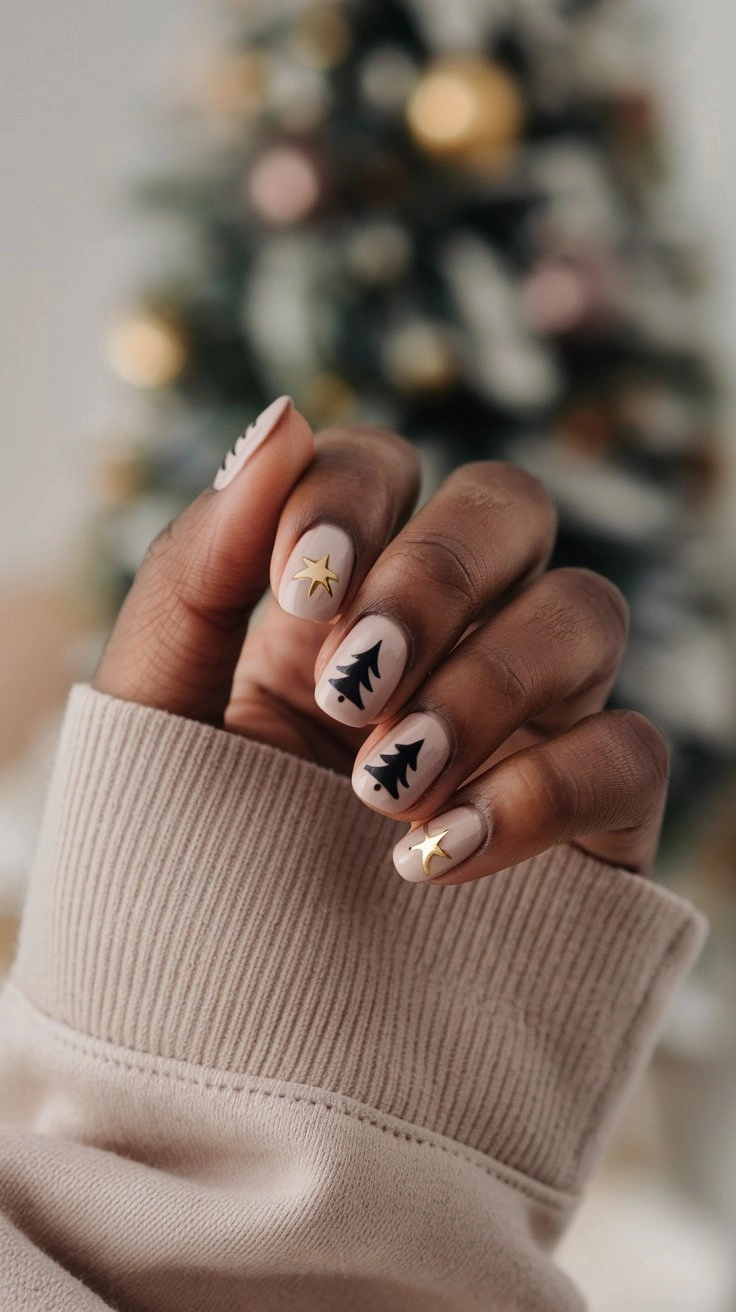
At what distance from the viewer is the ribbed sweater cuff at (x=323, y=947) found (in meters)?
0.36

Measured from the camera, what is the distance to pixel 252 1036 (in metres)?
0.36

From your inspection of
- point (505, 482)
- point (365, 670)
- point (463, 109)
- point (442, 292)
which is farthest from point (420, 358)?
point (365, 670)

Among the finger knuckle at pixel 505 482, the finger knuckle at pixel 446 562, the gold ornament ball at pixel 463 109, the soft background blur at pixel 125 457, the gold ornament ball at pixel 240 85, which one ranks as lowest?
the soft background blur at pixel 125 457

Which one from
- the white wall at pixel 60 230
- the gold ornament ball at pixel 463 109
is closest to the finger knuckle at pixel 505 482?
the gold ornament ball at pixel 463 109

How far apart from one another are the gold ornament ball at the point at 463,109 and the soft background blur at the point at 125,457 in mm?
300

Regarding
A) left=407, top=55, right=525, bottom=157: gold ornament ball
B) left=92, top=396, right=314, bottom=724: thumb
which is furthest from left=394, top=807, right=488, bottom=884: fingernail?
left=407, top=55, right=525, bottom=157: gold ornament ball

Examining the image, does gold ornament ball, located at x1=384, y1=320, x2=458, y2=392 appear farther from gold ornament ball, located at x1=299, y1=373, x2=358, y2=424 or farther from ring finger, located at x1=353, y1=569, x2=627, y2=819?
ring finger, located at x1=353, y1=569, x2=627, y2=819

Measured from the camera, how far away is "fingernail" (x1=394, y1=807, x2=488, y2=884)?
12.2 inches

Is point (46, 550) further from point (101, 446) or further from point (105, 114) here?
point (105, 114)

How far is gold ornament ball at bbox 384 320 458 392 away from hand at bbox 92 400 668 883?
651mm

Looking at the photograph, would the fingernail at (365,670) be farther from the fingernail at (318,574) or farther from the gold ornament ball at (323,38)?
the gold ornament ball at (323,38)

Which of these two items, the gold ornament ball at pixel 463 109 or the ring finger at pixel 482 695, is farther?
the gold ornament ball at pixel 463 109

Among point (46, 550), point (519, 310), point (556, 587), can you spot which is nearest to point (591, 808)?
point (556, 587)

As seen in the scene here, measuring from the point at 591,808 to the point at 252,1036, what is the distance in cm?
14
